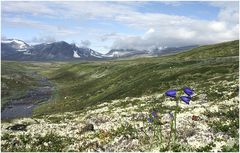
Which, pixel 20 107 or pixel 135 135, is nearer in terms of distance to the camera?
pixel 135 135

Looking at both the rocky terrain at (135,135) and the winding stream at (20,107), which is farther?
the winding stream at (20,107)

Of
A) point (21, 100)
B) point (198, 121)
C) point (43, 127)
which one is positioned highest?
point (198, 121)

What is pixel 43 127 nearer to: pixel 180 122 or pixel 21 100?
pixel 180 122

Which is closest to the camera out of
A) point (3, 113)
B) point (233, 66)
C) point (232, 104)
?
point (232, 104)

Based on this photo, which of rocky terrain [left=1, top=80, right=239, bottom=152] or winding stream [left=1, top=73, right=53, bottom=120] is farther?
winding stream [left=1, top=73, right=53, bottom=120]

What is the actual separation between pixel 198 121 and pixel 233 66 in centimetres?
4590

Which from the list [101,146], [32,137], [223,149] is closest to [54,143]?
[32,137]

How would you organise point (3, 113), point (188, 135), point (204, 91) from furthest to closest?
point (3, 113)
point (204, 91)
point (188, 135)

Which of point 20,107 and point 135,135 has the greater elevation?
point 135,135

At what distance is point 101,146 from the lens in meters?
23.2

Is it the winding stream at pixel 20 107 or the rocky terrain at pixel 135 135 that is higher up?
the rocky terrain at pixel 135 135

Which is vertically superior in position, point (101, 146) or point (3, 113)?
point (101, 146)

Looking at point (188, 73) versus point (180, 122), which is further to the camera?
point (188, 73)

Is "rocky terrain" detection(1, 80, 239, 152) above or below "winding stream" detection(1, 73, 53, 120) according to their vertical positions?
above
